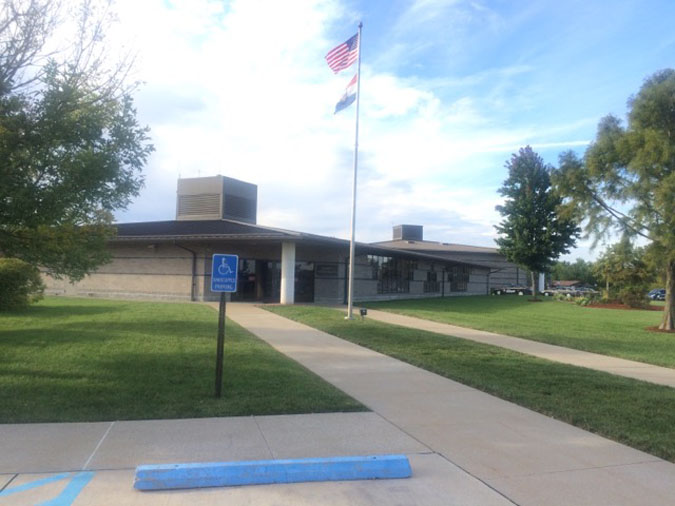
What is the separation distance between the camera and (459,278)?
49.5 m

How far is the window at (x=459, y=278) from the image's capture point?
47650 millimetres

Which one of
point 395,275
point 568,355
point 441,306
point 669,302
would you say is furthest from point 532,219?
point 568,355

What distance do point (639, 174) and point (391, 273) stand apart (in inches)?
734

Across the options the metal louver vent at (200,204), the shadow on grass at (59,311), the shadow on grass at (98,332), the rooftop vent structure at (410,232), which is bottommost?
the shadow on grass at (98,332)

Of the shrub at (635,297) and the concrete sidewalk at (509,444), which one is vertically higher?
the shrub at (635,297)

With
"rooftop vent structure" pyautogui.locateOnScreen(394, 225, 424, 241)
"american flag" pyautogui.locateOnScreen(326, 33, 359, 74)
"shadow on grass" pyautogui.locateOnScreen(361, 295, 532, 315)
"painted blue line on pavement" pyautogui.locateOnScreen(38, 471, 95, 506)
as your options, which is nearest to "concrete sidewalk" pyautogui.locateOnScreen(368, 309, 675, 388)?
"shadow on grass" pyautogui.locateOnScreen(361, 295, 532, 315)

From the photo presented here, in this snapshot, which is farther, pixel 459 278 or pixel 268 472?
pixel 459 278

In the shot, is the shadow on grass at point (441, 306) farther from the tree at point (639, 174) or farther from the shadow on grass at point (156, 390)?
the shadow on grass at point (156, 390)

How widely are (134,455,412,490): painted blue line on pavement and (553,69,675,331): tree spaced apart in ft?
57.3

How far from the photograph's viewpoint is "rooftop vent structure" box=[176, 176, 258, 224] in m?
31.8

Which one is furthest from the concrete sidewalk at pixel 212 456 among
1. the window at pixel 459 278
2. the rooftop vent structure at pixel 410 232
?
the rooftop vent structure at pixel 410 232

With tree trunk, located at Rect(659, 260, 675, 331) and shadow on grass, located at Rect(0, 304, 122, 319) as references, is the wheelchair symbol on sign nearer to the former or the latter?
shadow on grass, located at Rect(0, 304, 122, 319)

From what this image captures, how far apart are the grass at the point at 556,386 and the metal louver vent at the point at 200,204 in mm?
19451

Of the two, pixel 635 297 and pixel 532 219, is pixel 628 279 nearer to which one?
pixel 635 297
